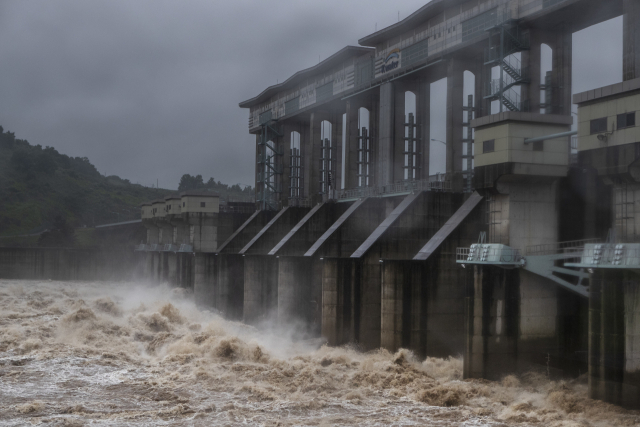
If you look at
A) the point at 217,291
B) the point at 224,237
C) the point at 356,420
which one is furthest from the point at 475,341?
the point at 224,237

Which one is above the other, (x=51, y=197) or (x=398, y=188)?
(x=51, y=197)

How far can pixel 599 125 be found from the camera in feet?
58.7

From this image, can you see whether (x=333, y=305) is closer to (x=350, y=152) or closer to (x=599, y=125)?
(x=599, y=125)

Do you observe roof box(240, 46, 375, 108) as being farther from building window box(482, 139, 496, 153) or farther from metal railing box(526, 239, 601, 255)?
metal railing box(526, 239, 601, 255)

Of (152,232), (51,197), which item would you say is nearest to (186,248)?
(152,232)

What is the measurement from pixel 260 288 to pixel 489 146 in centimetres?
1622

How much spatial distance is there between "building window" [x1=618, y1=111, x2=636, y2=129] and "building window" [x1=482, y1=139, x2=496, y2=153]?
4.45 metres

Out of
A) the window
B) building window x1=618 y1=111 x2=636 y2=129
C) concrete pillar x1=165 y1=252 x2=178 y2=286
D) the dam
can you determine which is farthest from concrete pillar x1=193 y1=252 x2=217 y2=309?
building window x1=618 y1=111 x2=636 y2=129

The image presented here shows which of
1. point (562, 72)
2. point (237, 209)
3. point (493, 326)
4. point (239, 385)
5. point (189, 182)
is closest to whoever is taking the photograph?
point (493, 326)

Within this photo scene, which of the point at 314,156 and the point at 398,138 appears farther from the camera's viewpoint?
the point at 314,156

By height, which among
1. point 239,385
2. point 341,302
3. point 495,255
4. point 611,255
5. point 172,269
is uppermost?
point 611,255

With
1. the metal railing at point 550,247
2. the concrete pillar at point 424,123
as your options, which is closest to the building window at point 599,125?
the metal railing at point 550,247

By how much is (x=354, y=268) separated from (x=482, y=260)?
21.6ft

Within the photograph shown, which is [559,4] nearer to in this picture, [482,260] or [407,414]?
[482,260]
